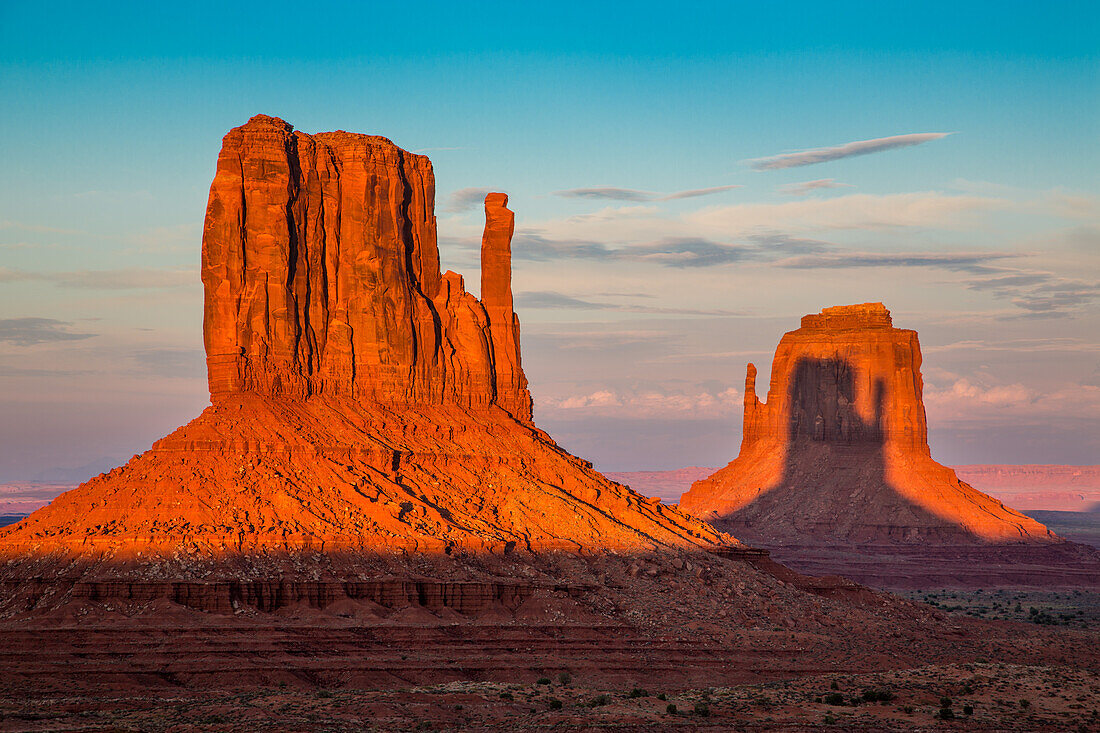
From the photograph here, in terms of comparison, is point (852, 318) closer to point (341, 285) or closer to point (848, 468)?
point (848, 468)

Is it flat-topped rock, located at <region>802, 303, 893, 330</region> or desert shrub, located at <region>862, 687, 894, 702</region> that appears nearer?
desert shrub, located at <region>862, 687, 894, 702</region>

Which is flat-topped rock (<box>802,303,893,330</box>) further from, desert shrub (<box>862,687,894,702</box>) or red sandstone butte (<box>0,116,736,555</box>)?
desert shrub (<box>862,687,894,702</box>)

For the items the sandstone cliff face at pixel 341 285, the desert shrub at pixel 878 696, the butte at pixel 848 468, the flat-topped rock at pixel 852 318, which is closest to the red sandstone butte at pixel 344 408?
the sandstone cliff face at pixel 341 285

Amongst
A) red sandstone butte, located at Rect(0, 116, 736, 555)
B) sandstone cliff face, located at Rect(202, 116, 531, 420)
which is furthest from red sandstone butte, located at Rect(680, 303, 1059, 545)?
sandstone cliff face, located at Rect(202, 116, 531, 420)

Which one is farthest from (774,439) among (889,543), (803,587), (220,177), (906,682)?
(906,682)

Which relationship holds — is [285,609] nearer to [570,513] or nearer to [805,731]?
[570,513]

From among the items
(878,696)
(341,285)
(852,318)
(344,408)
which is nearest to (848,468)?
(852,318)

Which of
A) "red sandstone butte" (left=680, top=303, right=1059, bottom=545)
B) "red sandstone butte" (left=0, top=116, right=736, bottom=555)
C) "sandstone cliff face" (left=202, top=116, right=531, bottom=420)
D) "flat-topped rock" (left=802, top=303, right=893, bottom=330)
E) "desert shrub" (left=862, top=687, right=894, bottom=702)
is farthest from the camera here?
"flat-topped rock" (left=802, top=303, right=893, bottom=330)

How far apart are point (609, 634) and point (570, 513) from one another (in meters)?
10.7

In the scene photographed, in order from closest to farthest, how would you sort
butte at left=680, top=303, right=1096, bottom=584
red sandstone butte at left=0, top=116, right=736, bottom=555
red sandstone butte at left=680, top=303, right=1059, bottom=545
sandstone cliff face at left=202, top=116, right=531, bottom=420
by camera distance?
red sandstone butte at left=0, top=116, right=736, bottom=555 < sandstone cliff face at left=202, top=116, right=531, bottom=420 < butte at left=680, top=303, right=1096, bottom=584 < red sandstone butte at left=680, top=303, right=1059, bottom=545

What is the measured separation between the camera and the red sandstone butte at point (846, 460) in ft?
471

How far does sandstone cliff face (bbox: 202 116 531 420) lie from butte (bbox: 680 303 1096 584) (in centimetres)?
5226

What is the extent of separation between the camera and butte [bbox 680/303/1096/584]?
5581 inches

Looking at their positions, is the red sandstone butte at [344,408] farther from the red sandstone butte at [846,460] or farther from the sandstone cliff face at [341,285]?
the red sandstone butte at [846,460]
